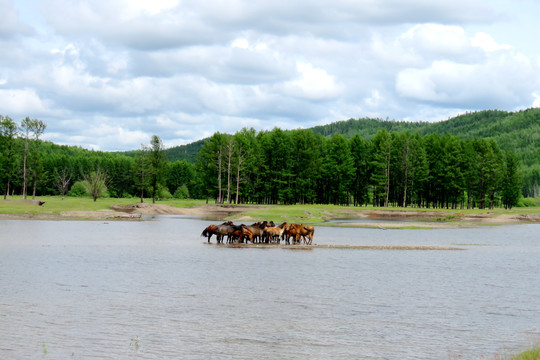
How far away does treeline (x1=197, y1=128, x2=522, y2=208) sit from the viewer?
130 metres

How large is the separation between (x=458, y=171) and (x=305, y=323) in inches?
4646

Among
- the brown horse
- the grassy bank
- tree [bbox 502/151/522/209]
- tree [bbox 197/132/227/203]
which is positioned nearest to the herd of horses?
the brown horse

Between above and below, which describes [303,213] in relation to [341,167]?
below

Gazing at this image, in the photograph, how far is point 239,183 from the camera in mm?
132750

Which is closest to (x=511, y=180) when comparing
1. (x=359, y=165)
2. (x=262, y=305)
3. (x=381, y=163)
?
(x=359, y=165)

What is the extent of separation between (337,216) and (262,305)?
81.2 m

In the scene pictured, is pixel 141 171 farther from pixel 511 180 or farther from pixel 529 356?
pixel 529 356

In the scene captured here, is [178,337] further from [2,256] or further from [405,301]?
[2,256]

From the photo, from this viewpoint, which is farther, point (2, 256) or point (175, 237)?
point (175, 237)

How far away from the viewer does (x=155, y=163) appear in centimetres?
12912

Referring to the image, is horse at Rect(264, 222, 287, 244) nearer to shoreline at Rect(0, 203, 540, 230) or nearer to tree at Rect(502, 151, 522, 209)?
shoreline at Rect(0, 203, 540, 230)

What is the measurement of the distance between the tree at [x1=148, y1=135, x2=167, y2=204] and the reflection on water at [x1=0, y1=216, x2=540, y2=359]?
88.3 metres

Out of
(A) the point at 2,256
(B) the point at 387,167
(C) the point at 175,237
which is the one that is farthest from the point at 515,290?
(B) the point at 387,167

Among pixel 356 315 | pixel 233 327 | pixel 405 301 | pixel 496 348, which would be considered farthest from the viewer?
pixel 405 301
